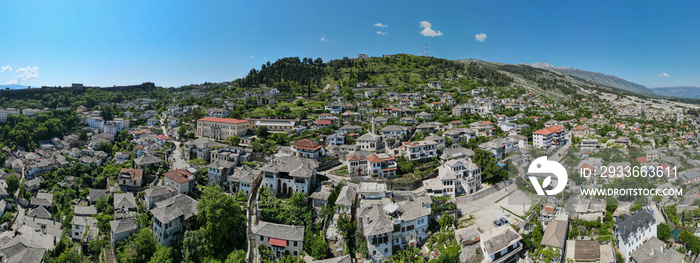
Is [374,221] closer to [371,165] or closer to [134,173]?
[371,165]

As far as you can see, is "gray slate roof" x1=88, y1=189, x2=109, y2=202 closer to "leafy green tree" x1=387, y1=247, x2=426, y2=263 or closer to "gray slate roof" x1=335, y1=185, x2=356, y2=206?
"gray slate roof" x1=335, y1=185, x2=356, y2=206

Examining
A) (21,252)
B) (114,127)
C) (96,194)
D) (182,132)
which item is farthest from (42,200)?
(114,127)

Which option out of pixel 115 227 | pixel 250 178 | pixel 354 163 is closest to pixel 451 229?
pixel 354 163

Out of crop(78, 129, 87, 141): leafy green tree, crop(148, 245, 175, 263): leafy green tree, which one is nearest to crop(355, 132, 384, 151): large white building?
Answer: crop(148, 245, 175, 263): leafy green tree

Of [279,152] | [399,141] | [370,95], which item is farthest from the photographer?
[370,95]

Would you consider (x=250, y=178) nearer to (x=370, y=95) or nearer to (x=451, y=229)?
(x=451, y=229)

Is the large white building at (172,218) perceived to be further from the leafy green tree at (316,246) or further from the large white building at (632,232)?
the large white building at (632,232)
